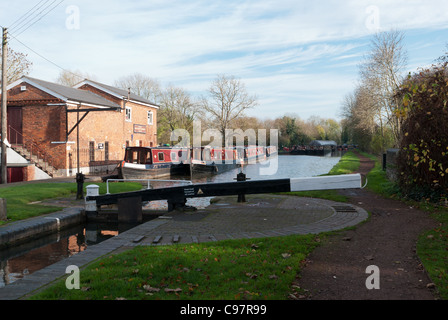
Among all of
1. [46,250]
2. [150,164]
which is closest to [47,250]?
[46,250]

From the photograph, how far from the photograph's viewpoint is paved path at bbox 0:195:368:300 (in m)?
4.80

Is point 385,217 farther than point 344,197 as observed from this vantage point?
No

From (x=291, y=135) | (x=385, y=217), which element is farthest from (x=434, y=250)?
(x=291, y=135)

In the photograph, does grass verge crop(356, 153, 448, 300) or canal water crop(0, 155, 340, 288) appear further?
canal water crop(0, 155, 340, 288)

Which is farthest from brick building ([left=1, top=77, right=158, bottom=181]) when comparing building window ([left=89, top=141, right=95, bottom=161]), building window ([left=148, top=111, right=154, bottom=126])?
building window ([left=148, top=111, right=154, bottom=126])

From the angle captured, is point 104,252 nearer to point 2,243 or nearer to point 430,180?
point 2,243

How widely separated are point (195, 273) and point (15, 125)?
21.4m

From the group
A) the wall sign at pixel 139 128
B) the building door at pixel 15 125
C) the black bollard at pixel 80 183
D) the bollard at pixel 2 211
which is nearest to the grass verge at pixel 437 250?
the bollard at pixel 2 211

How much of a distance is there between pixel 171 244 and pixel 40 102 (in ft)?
61.5

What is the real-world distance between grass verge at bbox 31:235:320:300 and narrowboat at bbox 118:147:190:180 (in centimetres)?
1768

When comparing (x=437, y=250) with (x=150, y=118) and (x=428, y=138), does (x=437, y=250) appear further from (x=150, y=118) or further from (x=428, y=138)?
(x=150, y=118)

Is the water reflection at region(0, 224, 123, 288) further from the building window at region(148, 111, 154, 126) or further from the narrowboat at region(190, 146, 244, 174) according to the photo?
the building window at region(148, 111, 154, 126)

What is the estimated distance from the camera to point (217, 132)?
47750 mm

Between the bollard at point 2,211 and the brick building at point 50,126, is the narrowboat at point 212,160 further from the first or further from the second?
the bollard at point 2,211
